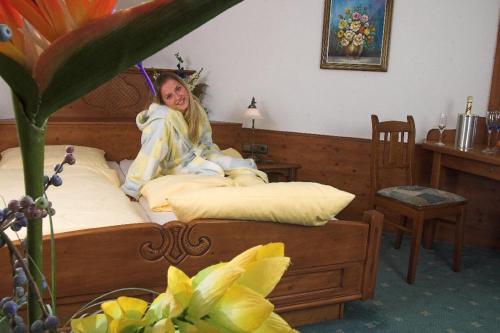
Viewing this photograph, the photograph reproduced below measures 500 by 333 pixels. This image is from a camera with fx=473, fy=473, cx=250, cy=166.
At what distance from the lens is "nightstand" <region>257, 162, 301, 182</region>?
3590 mm

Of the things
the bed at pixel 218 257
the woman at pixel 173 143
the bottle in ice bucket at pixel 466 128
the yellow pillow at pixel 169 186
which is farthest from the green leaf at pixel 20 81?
the bottle in ice bucket at pixel 466 128

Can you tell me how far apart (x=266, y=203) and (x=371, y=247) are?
0.60 metres

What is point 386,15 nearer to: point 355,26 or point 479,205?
point 355,26

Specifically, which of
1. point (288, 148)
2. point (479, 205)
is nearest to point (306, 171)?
point (288, 148)

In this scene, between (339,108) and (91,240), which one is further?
(339,108)

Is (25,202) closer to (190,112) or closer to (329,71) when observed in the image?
(190,112)

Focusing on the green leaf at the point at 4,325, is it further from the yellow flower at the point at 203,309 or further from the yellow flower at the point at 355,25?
the yellow flower at the point at 355,25

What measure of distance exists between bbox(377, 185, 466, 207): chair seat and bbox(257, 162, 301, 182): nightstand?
0.81 m

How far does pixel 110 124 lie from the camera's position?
11.4ft

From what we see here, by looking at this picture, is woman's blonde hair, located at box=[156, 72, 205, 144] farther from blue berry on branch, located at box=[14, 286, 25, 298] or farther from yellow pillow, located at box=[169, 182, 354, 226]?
blue berry on branch, located at box=[14, 286, 25, 298]

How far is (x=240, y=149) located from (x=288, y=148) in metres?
0.40

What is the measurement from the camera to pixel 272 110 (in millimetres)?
3920

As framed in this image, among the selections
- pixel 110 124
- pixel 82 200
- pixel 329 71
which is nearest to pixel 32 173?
pixel 82 200

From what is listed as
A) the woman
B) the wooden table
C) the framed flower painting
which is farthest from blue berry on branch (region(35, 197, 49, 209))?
the framed flower painting
